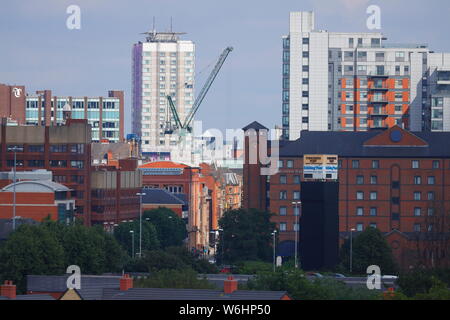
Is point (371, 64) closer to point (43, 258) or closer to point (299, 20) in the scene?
→ point (299, 20)

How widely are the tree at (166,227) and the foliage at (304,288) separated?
3189 inches

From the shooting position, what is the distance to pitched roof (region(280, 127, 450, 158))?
513 ft

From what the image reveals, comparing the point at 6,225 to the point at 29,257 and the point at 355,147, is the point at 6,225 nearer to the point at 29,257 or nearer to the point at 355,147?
the point at 29,257

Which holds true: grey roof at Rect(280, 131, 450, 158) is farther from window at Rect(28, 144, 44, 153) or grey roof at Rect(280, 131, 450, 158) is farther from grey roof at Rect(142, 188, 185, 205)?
grey roof at Rect(142, 188, 185, 205)

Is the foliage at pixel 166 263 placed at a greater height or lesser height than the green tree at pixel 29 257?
lesser

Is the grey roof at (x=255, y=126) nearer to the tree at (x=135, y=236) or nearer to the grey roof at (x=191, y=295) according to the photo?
the tree at (x=135, y=236)

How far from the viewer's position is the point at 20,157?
152 m

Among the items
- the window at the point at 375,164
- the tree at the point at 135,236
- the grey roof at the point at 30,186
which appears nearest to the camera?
the grey roof at the point at 30,186

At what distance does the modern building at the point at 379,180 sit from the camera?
512 ft

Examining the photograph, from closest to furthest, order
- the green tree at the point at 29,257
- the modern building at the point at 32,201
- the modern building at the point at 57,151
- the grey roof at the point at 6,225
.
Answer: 1. the green tree at the point at 29,257
2. the grey roof at the point at 6,225
3. the modern building at the point at 32,201
4. the modern building at the point at 57,151

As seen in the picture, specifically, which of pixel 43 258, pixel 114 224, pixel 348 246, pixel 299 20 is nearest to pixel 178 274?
pixel 43 258

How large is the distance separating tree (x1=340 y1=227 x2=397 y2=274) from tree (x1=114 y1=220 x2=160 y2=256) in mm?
24638

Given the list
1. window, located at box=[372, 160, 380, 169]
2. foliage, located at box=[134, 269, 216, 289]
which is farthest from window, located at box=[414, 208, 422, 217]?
foliage, located at box=[134, 269, 216, 289]

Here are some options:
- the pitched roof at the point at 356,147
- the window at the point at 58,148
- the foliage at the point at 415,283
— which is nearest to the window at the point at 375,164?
the pitched roof at the point at 356,147
